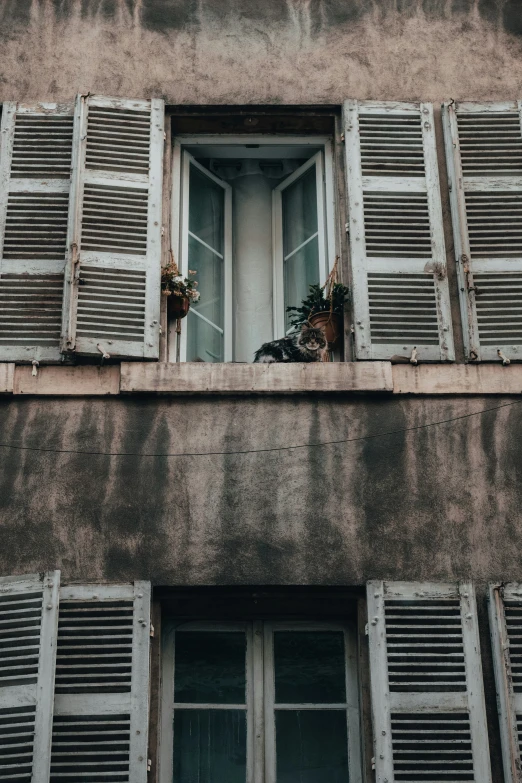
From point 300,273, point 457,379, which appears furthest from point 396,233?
point 457,379

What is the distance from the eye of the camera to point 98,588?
7.32 meters

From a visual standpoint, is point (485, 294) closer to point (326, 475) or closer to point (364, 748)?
point (326, 475)

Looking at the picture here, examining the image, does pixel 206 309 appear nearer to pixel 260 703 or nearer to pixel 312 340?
pixel 312 340

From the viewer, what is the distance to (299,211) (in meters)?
9.23

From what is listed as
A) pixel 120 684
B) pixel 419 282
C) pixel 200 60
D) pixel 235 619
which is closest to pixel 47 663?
pixel 120 684

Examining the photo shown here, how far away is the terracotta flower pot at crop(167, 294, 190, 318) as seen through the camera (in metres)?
8.45

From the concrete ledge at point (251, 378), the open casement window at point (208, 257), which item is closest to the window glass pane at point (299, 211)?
the open casement window at point (208, 257)

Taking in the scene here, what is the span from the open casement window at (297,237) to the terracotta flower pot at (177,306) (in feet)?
2.31

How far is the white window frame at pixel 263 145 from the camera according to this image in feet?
28.9

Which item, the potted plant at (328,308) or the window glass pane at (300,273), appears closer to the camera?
the potted plant at (328,308)

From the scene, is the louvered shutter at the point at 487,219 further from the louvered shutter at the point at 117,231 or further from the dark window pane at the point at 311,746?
the dark window pane at the point at 311,746

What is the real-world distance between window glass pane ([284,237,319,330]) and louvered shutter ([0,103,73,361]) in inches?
60.9

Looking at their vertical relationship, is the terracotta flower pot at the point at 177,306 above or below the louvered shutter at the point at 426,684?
above

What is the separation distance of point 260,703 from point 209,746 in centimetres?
36
